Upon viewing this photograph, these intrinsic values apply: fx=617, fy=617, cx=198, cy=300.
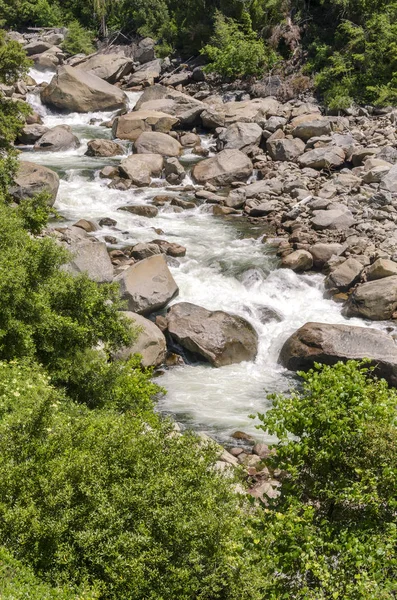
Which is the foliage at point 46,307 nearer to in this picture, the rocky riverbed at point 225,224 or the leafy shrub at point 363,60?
the rocky riverbed at point 225,224

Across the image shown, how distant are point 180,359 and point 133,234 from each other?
774 centimetres

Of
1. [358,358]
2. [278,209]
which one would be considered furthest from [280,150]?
[358,358]

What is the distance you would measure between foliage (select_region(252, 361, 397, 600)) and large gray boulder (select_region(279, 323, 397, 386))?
8.35m

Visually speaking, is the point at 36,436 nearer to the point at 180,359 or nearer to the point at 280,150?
the point at 180,359

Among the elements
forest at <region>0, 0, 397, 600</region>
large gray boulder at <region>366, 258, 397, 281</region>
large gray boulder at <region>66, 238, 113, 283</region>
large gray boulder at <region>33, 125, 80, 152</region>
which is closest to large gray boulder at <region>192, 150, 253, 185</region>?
large gray boulder at <region>33, 125, 80, 152</region>

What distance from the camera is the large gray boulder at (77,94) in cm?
3725

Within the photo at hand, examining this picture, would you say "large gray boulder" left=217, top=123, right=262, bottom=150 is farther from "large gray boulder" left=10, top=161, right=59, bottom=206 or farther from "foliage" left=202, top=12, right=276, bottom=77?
"foliage" left=202, top=12, right=276, bottom=77

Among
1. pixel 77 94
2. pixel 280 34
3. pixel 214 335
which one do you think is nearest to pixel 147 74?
pixel 77 94

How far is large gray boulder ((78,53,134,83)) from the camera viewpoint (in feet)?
144

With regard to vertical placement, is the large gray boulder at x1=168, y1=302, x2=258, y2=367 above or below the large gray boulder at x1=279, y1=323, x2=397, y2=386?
below

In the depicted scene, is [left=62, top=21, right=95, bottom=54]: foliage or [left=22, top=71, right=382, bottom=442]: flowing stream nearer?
[left=22, top=71, right=382, bottom=442]: flowing stream

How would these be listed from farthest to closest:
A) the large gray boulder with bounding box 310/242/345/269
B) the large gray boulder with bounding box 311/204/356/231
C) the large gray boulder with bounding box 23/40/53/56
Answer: the large gray boulder with bounding box 23/40/53/56 → the large gray boulder with bounding box 311/204/356/231 → the large gray boulder with bounding box 310/242/345/269

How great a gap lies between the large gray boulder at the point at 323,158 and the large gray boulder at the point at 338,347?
538 inches

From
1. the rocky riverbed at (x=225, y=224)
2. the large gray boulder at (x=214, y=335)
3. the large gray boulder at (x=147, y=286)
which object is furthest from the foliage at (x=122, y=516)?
the large gray boulder at (x=147, y=286)
